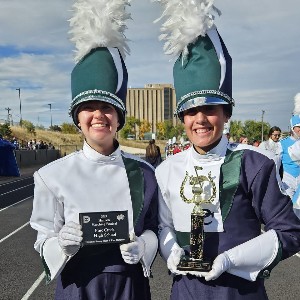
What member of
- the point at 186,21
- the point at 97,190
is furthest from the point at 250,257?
the point at 186,21

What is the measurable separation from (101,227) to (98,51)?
0.96 metres

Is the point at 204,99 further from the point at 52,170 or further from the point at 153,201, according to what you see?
the point at 52,170

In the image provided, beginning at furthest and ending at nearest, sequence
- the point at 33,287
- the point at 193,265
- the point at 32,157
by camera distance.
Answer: the point at 32,157 < the point at 33,287 < the point at 193,265

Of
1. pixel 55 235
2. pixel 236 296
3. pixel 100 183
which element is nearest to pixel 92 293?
pixel 55 235

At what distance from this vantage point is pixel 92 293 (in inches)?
87.1

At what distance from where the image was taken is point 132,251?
213 centimetres

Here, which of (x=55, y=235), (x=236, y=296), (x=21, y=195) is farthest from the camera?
(x=21, y=195)

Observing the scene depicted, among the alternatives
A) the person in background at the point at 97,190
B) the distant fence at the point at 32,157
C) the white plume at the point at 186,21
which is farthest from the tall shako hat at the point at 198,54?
the distant fence at the point at 32,157

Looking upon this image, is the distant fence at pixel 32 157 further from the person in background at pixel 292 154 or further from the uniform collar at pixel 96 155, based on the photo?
the uniform collar at pixel 96 155

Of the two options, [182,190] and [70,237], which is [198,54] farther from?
[70,237]

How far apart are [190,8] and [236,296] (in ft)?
4.76

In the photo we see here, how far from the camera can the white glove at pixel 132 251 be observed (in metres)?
2.12

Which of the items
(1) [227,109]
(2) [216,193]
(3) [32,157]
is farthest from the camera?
(3) [32,157]

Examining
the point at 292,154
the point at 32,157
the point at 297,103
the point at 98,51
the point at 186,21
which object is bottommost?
the point at 32,157
